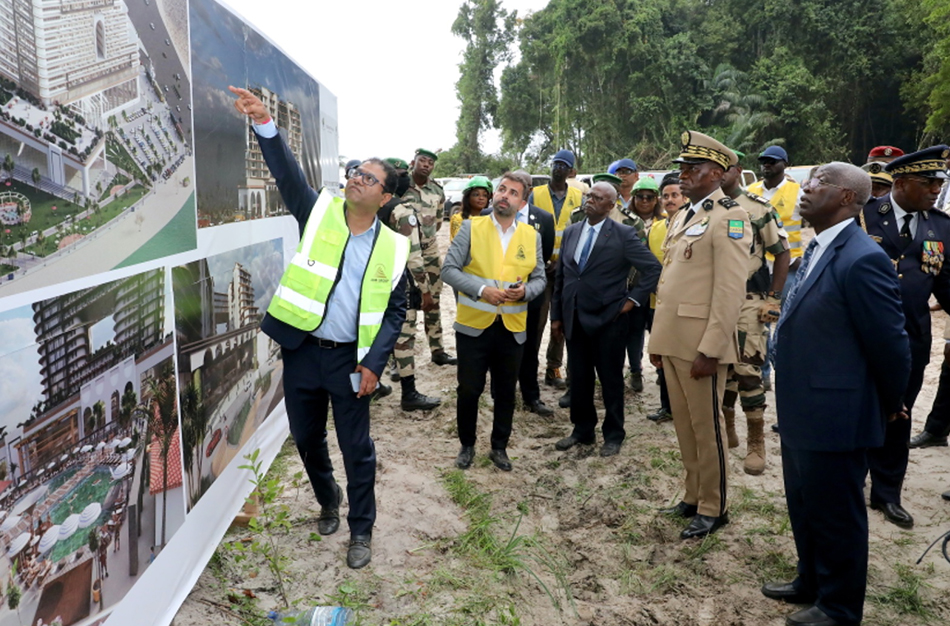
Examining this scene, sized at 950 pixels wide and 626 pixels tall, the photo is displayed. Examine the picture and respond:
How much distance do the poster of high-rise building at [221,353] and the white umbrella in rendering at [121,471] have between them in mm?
504

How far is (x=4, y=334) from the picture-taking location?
1.67 meters

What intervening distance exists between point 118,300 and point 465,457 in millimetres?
2866

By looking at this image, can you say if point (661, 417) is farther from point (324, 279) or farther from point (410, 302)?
point (324, 279)

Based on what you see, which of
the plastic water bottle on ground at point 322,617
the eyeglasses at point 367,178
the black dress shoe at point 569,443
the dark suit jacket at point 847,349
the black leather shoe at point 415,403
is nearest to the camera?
the dark suit jacket at point 847,349

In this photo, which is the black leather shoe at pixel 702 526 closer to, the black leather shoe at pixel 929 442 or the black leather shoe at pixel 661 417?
the black leather shoe at pixel 661 417

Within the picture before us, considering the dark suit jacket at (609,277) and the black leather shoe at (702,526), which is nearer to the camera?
the black leather shoe at (702,526)

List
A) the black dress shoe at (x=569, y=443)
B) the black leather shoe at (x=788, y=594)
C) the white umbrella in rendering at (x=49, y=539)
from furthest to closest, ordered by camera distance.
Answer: the black dress shoe at (x=569, y=443) → the black leather shoe at (x=788, y=594) → the white umbrella in rendering at (x=49, y=539)

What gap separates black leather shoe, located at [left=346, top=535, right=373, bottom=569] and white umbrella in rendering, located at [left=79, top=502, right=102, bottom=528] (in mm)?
1436

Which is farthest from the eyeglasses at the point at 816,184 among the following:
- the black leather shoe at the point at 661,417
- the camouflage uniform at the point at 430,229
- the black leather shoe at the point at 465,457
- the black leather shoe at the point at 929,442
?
the camouflage uniform at the point at 430,229

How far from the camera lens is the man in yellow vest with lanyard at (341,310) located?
318cm

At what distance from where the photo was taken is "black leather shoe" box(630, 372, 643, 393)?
21.7ft

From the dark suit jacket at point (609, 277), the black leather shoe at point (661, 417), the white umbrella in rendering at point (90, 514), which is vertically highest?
the dark suit jacket at point (609, 277)

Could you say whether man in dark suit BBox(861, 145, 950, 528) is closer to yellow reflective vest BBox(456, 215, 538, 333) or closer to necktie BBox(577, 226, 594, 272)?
necktie BBox(577, 226, 594, 272)

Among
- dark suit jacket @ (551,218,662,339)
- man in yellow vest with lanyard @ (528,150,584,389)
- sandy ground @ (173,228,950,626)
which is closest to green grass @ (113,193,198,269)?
sandy ground @ (173,228,950,626)
